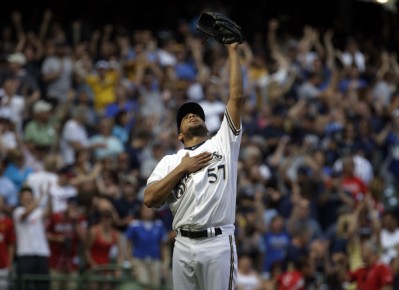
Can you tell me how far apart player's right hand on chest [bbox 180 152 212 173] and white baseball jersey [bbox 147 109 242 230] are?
46 mm

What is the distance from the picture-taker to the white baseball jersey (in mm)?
8977

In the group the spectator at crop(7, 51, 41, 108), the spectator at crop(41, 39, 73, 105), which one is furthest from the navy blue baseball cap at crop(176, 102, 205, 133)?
the spectator at crop(41, 39, 73, 105)

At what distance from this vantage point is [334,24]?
26.5 m

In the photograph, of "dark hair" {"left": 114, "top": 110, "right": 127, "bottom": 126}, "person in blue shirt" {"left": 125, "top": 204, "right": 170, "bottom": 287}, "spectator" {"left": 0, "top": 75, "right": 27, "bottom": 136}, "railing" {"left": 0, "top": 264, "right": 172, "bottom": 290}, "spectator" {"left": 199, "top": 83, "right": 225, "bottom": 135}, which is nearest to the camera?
"railing" {"left": 0, "top": 264, "right": 172, "bottom": 290}

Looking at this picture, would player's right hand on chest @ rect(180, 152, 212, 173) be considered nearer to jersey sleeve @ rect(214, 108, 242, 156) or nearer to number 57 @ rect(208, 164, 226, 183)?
number 57 @ rect(208, 164, 226, 183)

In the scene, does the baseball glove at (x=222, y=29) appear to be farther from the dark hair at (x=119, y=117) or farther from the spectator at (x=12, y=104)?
the dark hair at (x=119, y=117)

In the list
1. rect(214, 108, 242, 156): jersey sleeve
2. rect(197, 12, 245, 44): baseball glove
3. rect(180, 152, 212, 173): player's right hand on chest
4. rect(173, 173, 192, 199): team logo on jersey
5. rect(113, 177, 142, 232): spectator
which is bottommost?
rect(113, 177, 142, 232): spectator

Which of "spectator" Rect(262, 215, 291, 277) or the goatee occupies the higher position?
the goatee

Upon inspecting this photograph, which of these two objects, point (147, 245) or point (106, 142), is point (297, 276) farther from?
point (106, 142)

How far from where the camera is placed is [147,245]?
15.7 meters

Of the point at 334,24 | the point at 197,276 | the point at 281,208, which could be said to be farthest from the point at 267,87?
the point at 197,276

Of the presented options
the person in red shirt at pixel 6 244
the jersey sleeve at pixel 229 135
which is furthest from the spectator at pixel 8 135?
the jersey sleeve at pixel 229 135

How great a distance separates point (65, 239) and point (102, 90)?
474 centimetres

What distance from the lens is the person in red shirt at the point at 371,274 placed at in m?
14.9
